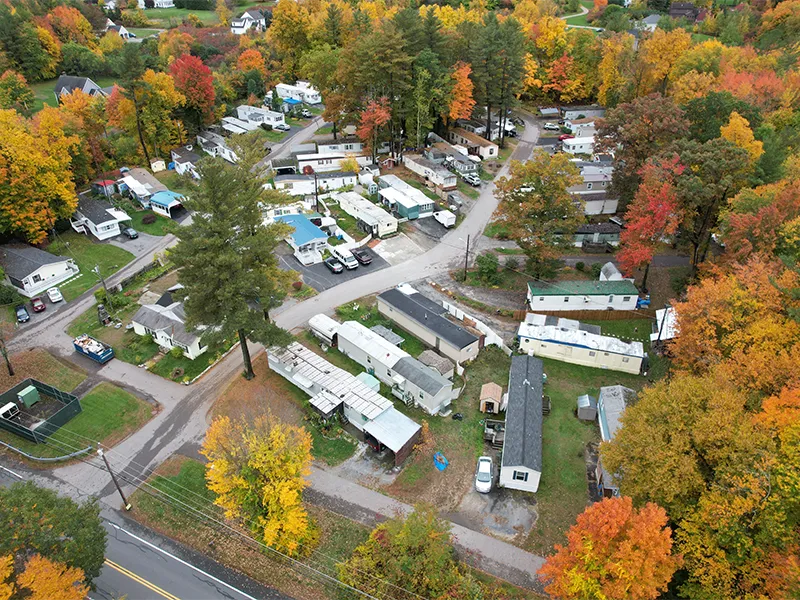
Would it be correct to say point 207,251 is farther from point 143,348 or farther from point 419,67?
point 419,67

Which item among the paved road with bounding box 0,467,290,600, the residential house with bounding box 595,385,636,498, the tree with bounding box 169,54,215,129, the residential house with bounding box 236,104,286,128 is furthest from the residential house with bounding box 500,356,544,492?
the residential house with bounding box 236,104,286,128

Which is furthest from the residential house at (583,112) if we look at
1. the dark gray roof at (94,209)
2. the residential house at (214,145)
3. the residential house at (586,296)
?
the dark gray roof at (94,209)

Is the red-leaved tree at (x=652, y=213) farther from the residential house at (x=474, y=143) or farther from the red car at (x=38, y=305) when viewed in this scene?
the red car at (x=38, y=305)

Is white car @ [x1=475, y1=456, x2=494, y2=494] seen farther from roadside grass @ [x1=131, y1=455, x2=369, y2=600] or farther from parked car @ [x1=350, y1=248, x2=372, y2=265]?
parked car @ [x1=350, y1=248, x2=372, y2=265]

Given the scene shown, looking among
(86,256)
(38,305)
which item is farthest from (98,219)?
(38,305)

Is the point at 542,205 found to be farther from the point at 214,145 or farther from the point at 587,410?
the point at 214,145

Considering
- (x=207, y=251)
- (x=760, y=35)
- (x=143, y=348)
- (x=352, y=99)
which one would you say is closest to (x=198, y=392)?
(x=143, y=348)

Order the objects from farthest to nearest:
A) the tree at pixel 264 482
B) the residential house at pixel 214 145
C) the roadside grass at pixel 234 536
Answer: the residential house at pixel 214 145
the roadside grass at pixel 234 536
the tree at pixel 264 482
